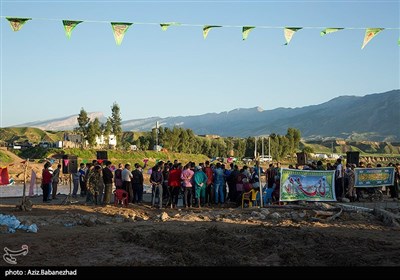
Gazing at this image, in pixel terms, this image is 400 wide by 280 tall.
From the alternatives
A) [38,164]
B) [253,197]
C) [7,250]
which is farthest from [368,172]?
[38,164]

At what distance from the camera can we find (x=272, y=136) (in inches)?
3937

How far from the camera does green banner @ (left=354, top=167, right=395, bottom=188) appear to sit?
833 inches

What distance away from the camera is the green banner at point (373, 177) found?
21156mm

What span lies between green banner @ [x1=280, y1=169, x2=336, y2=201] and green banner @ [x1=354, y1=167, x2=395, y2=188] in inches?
105

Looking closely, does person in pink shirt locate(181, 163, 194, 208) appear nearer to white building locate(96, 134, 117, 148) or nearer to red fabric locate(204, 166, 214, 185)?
red fabric locate(204, 166, 214, 185)

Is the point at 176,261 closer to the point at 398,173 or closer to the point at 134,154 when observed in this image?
the point at 398,173

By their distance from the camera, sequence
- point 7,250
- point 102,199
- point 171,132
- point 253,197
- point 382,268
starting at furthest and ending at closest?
point 171,132
point 102,199
point 253,197
point 7,250
point 382,268

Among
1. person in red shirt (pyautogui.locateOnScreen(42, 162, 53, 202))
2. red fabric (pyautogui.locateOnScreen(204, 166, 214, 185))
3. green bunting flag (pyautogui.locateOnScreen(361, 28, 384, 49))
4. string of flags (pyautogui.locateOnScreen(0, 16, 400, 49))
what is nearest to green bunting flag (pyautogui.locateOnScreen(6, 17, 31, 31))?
string of flags (pyautogui.locateOnScreen(0, 16, 400, 49))

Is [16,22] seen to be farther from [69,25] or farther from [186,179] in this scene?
[186,179]

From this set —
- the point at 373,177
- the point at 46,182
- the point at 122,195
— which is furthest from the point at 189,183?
the point at 373,177

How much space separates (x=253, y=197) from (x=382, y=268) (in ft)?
29.4

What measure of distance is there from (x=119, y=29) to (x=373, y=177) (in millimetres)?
13615

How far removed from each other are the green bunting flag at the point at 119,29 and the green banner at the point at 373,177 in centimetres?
1217

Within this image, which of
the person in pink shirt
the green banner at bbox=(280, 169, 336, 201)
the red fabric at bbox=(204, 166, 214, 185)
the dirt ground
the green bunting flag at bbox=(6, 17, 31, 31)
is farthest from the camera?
the red fabric at bbox=(204, 166, 214, 185)
